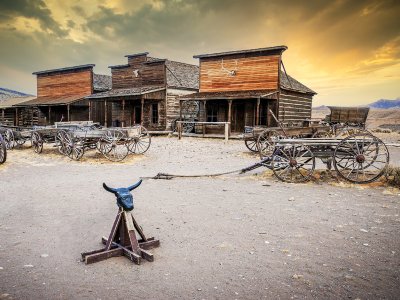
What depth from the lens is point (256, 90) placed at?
20953mm

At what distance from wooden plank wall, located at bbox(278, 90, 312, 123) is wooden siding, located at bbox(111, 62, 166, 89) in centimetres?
964

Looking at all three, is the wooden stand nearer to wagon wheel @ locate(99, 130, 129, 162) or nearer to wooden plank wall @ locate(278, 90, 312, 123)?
wagon wheel @ locate(99, 130, 129, 162)

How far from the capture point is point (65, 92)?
3017 cm

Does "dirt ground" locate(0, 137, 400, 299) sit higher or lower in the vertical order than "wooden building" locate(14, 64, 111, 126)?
lower

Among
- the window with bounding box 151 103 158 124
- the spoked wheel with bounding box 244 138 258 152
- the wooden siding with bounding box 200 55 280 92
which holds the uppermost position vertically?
the wooden siding with bounding box 200 55 280 92

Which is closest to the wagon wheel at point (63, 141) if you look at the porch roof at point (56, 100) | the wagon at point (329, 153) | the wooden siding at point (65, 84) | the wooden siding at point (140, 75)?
the wagon at point (329, 153)

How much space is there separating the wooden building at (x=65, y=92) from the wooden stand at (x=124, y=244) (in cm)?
2528

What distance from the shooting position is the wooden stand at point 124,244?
353 centimetres

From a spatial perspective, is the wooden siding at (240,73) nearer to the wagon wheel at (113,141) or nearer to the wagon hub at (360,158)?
the wagon wheel at (113,141)

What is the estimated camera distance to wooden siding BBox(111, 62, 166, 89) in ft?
82.9

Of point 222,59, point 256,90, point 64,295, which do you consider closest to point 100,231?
point 64,295

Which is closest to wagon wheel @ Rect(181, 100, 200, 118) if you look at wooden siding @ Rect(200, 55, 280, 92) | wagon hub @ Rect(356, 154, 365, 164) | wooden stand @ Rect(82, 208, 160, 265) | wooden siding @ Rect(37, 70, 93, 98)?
wooden siding @ Rect(200, 55, 280, 92)

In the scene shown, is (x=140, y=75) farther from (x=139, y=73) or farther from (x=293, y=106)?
(x=293, y=106)

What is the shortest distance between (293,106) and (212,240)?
2075 cm
